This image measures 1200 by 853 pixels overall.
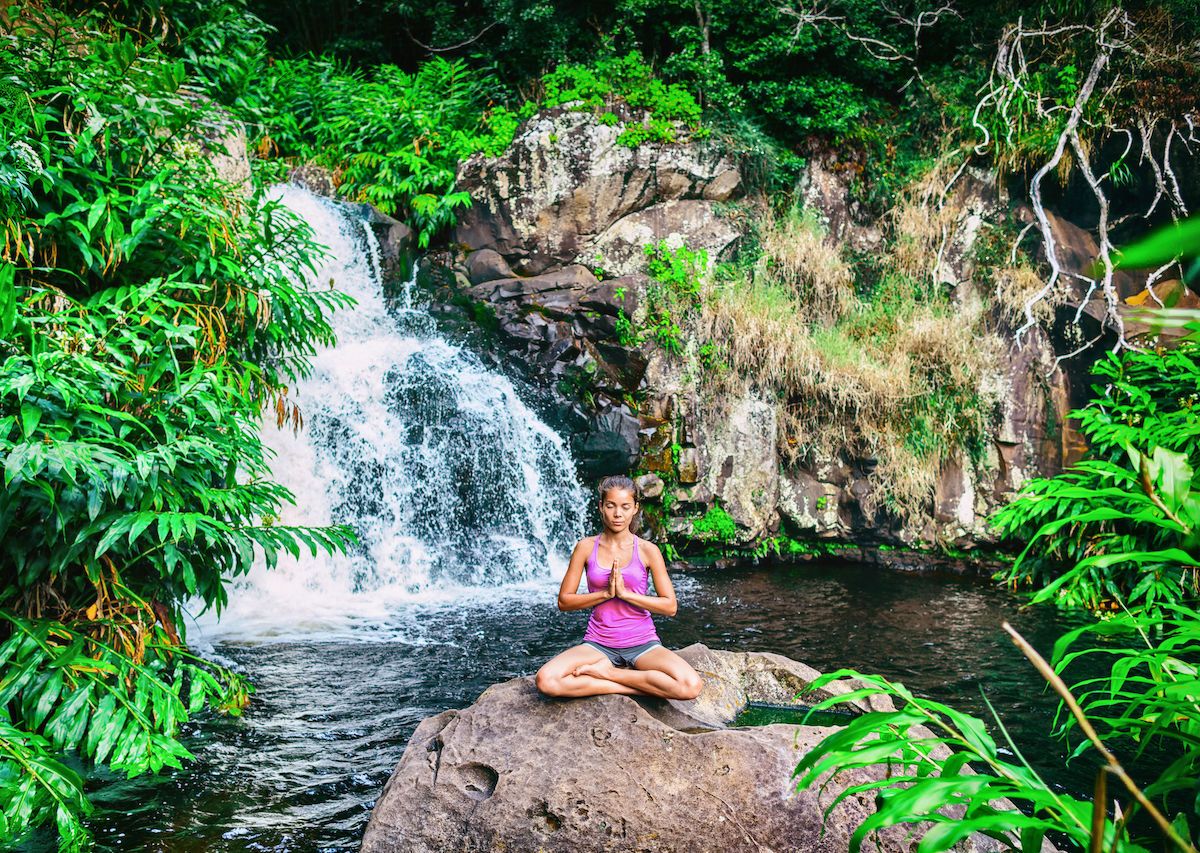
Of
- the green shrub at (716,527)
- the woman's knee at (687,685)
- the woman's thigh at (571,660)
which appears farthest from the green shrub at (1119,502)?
the woman's thigh at (571,660)

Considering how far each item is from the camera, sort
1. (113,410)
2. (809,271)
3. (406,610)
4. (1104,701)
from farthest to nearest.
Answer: (809,271), (406,610), (113,410), (1104,701)

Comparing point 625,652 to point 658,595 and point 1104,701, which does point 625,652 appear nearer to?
point 658,595

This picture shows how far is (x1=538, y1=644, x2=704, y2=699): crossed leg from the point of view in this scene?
361 cm

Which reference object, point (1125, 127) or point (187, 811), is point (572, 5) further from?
point (187, 811)

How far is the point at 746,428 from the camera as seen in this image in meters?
9.65

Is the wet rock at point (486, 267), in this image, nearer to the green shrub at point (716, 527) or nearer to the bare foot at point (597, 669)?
the green shrub at point (716, 527)

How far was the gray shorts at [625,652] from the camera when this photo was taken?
3.81 metres

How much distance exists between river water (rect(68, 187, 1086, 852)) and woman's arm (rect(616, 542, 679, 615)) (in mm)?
1716

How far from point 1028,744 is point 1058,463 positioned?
531cm

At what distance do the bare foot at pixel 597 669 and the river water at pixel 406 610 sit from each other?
4.38ft

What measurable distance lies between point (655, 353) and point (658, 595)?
619 cm

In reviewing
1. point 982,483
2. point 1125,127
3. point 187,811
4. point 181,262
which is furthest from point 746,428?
point 187,811

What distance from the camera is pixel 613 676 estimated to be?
12.1 ft

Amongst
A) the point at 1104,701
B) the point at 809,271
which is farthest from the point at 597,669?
the point at 809,271
